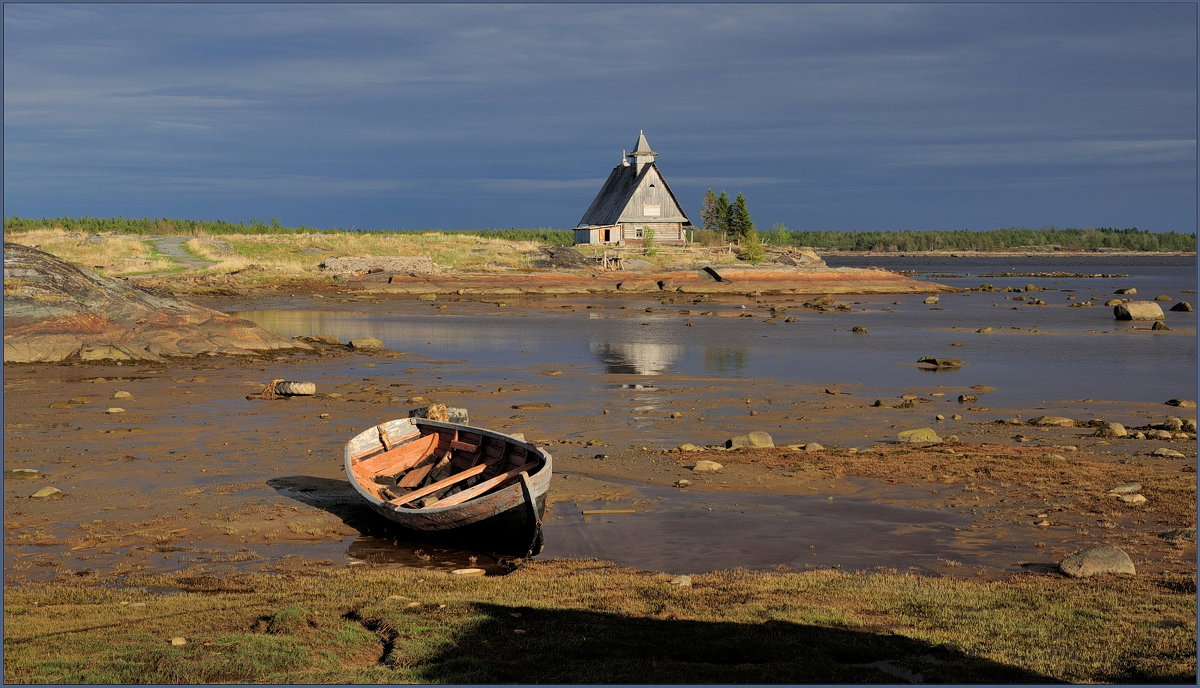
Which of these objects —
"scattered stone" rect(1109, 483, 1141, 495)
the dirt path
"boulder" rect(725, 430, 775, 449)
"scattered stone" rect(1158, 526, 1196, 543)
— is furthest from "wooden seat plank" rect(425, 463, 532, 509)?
the dirt path

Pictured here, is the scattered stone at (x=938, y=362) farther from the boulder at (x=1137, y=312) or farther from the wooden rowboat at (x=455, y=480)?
the boulder at (x=1137, y=312)

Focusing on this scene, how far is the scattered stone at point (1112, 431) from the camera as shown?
19938 millimetres

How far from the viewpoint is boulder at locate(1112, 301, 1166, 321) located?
2082 inches

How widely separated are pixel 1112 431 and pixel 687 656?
14.7 meters

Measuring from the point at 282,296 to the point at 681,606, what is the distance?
193ft

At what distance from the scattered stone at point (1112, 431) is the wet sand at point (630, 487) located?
1.18 feet

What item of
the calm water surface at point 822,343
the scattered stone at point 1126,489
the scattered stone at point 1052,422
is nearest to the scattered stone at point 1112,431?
the scattered stone at point 1052,422

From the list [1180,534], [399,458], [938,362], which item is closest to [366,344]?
[938,362]

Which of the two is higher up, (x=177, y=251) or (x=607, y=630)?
(x=177, y=251)

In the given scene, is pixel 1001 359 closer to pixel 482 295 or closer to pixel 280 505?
pixel 280 505

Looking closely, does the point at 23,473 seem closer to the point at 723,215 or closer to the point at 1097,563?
the point at 1097,563

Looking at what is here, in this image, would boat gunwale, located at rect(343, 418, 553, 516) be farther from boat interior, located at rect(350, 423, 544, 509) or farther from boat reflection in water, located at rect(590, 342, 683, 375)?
boat reflection in water, located at rect(590, 342, 683, 375)

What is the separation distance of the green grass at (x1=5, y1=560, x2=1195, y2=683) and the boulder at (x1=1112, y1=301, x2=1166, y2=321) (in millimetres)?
47065

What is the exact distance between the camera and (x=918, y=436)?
1995 centimetres
